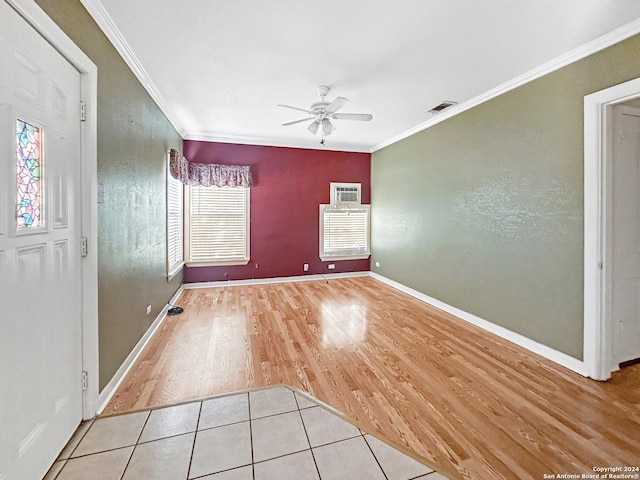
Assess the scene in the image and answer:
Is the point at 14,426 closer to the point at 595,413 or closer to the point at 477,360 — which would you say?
the point at 477,360

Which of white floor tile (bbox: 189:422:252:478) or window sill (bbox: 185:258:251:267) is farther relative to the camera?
window sill (bbox: 185:258:251:267)

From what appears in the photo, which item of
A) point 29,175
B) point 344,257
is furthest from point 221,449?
point 344,257

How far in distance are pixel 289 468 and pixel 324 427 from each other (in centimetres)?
33

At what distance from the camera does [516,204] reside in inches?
113

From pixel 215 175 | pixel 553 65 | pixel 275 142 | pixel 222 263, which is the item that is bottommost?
pixel 222 263

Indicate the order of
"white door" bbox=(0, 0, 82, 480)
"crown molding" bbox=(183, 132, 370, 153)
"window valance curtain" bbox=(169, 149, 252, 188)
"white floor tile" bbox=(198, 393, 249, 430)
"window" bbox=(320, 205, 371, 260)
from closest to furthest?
"white door" bbox=(0, 0, 82, 480) < "white floor tile" bbox=(198, 393, 249, 430) < "window valance curtain" bbox=(169, 149, 252, 188) < "crown molding" bbox=(183, 132, 370, 153) < "window" bbox=(320, 205, 371, 260)

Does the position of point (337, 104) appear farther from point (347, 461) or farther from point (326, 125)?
point (347, 461)

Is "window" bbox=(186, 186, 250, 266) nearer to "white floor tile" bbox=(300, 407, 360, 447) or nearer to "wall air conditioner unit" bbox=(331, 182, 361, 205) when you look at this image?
"wall air conditioner unit" bbox=(331, 182, 361, 205)

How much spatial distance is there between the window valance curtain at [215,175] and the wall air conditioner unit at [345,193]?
1.72 m

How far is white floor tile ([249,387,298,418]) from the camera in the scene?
184cm

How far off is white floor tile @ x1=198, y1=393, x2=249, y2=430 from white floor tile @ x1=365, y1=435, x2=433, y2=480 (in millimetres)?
837

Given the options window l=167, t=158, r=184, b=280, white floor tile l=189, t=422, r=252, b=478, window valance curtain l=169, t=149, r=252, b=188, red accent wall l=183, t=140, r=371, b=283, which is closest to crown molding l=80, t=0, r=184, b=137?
window l=167, t=158, r=184, b=280

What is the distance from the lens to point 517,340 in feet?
9.40

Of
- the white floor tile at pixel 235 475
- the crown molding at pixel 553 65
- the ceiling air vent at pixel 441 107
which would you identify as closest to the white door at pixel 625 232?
the crown molding at pixel 553 65
